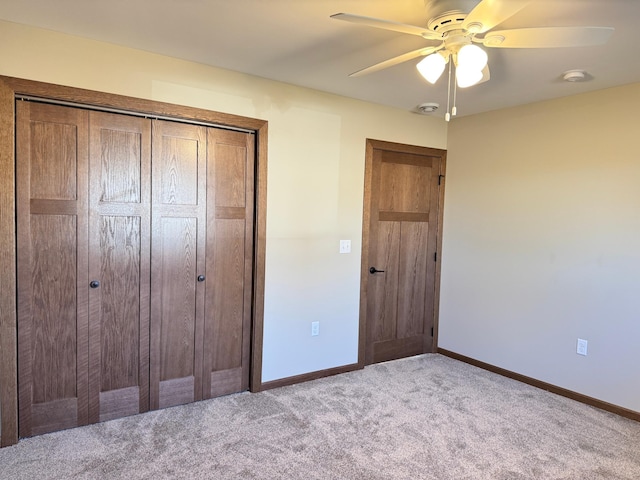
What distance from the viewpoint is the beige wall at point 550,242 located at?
299 centimetres

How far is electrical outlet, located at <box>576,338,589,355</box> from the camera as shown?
3178mm

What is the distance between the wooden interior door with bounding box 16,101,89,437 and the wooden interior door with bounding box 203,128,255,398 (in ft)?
2.59

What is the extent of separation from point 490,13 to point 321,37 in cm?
103

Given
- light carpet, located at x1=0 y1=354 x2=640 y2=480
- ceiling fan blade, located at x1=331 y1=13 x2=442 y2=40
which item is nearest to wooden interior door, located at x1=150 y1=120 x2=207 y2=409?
light carpet, located at x1=0 y1=354 x2=640 y2=480

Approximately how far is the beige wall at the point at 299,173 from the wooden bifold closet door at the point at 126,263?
196mm

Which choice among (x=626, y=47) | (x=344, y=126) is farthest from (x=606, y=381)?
(x=344, y=126)

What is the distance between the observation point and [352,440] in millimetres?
2545

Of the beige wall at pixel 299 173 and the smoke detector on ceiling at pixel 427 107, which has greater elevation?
the smoke detector on ceiling at pixel 427 107

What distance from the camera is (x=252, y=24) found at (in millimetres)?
2197

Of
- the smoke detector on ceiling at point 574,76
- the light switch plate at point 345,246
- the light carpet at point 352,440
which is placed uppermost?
the smoke detector on ceiling at point 574,76

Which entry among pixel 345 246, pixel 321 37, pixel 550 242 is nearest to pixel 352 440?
pixel 345 246

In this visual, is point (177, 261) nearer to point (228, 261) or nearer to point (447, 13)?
point (228, 261)

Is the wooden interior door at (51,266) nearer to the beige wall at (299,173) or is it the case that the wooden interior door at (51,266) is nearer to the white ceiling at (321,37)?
the beige wall at (299,173)

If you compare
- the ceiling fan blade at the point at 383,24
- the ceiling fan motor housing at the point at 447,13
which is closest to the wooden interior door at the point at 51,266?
the ceiling fan blade at the point at 383,24
